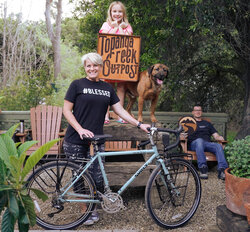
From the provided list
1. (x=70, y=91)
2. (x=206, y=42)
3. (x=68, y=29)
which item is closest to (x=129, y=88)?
(x=70, y=91)

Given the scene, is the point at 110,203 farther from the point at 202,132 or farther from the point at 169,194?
the point at 202,132

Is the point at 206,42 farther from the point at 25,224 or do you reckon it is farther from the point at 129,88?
the point at 25,224

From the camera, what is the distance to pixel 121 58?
13.2 ft

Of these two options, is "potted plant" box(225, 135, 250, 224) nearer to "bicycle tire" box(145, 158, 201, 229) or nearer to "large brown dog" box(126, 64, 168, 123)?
"bicycle tire" box(145, 158, 201, 229)

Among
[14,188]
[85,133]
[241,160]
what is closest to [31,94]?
[85,133]

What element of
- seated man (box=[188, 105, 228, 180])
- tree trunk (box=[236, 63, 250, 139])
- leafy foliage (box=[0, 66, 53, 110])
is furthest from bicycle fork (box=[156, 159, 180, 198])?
leafy foliage (box=[0, 66, 53, 110])

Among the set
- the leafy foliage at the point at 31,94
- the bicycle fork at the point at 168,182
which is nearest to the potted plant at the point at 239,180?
the bicycle fork at the point at 168,182

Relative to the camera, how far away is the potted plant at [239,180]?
9.14 feet

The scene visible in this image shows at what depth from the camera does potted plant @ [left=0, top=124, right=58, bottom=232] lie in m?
1.78

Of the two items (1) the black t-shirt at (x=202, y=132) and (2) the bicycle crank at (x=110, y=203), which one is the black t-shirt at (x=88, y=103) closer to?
(2) the bicycle crank at (x=110, y=203)

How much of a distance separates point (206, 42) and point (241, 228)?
212 inches

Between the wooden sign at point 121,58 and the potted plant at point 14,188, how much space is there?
88.8 inches

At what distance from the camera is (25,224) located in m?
1.85

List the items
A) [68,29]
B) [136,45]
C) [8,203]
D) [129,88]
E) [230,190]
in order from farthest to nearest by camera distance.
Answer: [68,29], [129,88], [136,45], [230,190], [8,203]
